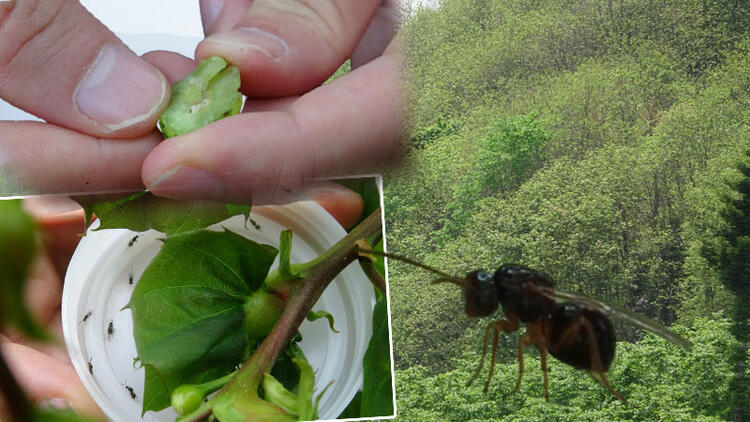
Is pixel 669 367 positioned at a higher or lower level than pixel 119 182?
lower

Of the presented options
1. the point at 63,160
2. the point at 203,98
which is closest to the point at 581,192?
the point at 203,98

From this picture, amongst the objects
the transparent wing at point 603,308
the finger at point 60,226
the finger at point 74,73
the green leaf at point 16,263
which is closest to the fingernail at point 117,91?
the finger at point 74,73

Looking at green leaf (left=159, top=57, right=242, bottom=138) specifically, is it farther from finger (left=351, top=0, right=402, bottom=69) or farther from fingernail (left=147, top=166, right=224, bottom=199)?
finger (left=351, top=0, right=402, bottom=69)

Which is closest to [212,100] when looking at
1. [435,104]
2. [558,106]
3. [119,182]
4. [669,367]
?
[119,182]

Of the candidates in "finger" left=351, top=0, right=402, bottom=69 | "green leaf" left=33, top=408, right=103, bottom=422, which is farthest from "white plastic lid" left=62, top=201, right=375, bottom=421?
"green leaf" left=33, top=408, right=103, bottom=422

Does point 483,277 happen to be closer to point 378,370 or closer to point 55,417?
point 378,370

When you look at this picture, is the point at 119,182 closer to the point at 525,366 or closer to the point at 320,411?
the point at 320,411

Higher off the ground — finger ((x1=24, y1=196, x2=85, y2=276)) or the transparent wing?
finger ((x1=24, y1=196, x2=85, y2=276))
